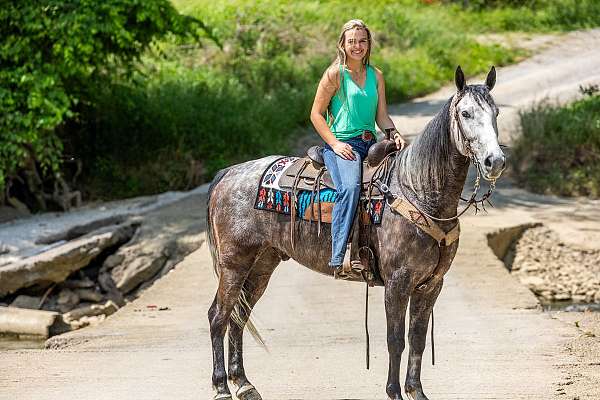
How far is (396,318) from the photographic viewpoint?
21.2 ft

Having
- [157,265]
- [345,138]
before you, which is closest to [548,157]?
[157,265]

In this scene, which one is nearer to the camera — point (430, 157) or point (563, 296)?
point (430, 157)

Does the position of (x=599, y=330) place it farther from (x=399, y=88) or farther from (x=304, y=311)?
(x=399, y=88)

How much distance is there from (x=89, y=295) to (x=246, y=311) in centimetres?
731

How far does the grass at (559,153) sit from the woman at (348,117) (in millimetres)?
10457

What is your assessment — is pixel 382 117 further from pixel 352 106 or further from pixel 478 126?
pixel 478 126

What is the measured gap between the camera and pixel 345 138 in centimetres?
697

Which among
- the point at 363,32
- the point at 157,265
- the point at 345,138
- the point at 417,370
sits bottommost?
the point at 157,265

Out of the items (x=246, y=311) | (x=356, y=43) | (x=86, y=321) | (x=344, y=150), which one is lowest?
(x=86, y=321)

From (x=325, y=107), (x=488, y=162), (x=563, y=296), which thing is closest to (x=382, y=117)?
(x=325, y=107)

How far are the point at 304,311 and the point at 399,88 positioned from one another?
14.3 metres

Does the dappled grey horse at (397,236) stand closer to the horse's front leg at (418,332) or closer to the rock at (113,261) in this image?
the horse's front leg at (418,332)

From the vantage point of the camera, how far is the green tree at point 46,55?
16.1 meters

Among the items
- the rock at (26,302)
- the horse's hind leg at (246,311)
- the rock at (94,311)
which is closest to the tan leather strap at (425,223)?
the horse's hind leg at (246,311)
